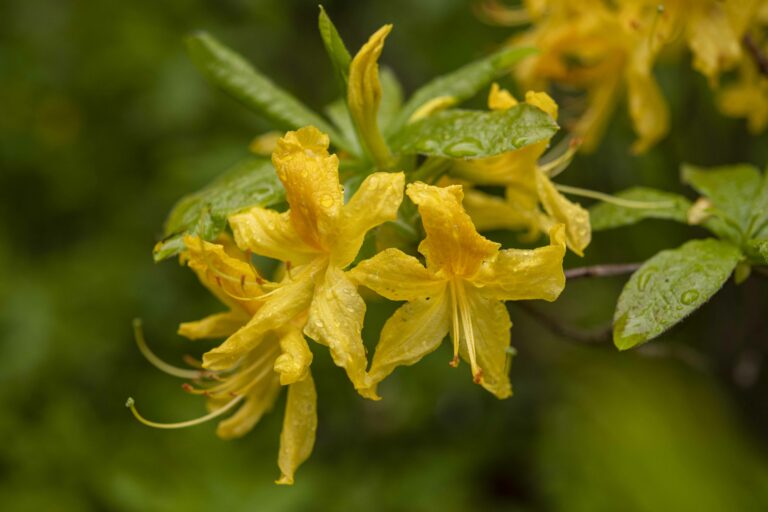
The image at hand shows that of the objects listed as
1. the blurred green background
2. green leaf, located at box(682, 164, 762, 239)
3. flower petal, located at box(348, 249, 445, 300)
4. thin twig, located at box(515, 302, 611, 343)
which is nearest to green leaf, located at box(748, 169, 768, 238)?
green leaf, located at box(682, 164, 762, 239)

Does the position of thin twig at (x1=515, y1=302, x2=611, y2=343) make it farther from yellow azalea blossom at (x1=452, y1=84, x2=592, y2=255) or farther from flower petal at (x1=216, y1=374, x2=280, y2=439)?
flower petal at (x1=216, y1=374, x2=280, y2=439)

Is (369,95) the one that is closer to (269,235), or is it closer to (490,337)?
(269,235)

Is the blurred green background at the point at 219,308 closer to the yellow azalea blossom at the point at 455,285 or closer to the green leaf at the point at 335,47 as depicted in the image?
the green leaf at the point at 335,47

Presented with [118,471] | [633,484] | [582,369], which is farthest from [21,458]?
[582,369]

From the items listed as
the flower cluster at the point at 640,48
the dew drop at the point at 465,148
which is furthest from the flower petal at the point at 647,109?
the dew drop at the point at 465,148

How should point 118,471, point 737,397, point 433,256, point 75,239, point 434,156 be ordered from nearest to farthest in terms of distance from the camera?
point 433,256, point 434,156, point 118,471, point 737,397, point 75,239

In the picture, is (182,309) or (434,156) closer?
(434,156)

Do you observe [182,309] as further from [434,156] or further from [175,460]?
[434,156]
